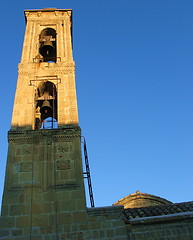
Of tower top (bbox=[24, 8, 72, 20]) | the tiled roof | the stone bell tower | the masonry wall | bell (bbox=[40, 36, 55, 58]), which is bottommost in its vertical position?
the masonry wall

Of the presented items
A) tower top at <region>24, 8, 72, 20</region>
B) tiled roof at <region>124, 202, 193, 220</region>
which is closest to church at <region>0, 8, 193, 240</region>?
tiled roof at <region>124, 202, 193, 220</region>

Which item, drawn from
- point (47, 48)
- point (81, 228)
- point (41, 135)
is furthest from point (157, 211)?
point (47, 48)

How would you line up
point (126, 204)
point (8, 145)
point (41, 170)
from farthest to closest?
1. point (126, 204)
2. point (8, 145)
3. point (41, 170)

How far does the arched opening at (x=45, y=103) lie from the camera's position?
447 inches

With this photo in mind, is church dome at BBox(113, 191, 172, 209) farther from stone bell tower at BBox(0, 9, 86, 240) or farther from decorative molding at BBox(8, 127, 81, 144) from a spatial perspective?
decorative molding at BBox(8, 127, 81, 144)

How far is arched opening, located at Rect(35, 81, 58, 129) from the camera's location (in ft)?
37.3

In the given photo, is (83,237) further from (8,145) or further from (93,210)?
(8,145)

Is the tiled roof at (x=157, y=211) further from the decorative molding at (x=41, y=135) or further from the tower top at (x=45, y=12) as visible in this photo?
the tower top at (x=45, y=12)

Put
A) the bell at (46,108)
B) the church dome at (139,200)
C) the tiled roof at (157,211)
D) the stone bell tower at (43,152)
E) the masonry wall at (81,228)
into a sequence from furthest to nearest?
the church dome at (139,200), the bell at (46,108), the tiled roof at (157,211), the stone bell tower at (43,152), the masonry wall at (81,228)

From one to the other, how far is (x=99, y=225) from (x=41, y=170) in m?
2.28

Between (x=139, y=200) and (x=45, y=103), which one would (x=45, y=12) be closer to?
(x=45, y=103)

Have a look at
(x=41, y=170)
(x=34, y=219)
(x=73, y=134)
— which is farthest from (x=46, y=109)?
(x=34, y=219)

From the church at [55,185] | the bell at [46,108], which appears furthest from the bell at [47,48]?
the bell at [46,108]

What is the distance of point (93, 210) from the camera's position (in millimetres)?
8273
